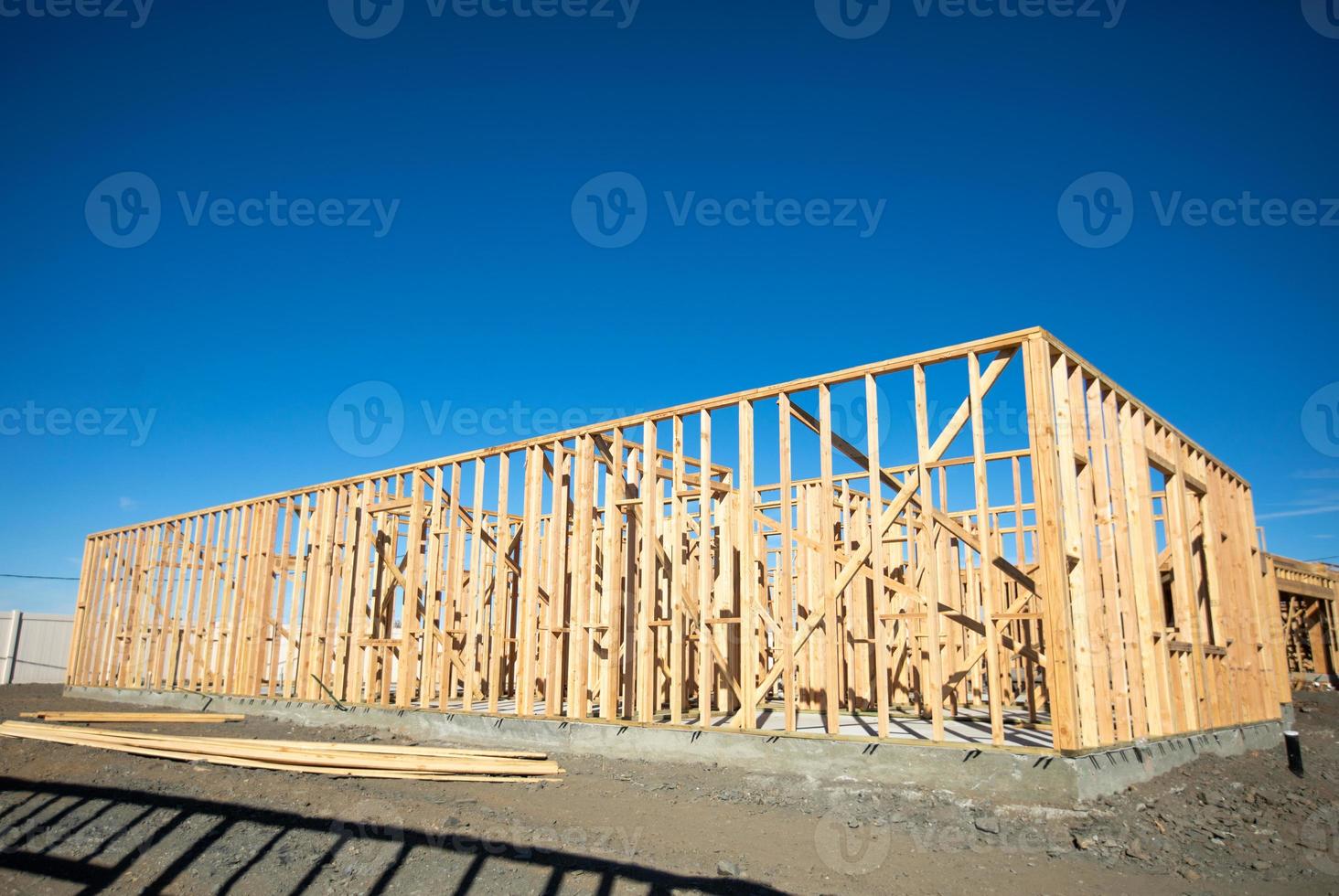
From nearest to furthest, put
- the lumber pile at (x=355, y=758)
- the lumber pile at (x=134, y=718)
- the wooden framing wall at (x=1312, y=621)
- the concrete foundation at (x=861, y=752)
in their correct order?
the concrete foundation at (x=861, y=752)
the lumber pile at (x=355, y=758)
the lumber pile at (x=134, y=718)
the wooden framing wall at (x=1312, y=621)

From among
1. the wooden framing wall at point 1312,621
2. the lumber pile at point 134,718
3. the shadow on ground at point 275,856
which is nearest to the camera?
the shadow on ground at point 275,856

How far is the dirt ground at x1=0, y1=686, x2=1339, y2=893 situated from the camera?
19.6 ft

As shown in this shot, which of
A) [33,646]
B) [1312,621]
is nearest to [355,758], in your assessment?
[33,646]

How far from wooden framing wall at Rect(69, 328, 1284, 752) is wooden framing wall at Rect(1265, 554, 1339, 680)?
23.5 feet

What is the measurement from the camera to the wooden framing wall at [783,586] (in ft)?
26.0

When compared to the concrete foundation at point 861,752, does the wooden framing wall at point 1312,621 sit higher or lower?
higher

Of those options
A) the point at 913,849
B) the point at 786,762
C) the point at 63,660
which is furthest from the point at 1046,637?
the point at 63,660

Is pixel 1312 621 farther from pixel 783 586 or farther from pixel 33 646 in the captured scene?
pixel 33 646

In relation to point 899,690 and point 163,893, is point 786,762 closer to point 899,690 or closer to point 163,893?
point 163,893

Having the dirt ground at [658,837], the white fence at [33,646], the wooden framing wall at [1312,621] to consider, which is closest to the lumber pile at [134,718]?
the dirt ground at [658,837]

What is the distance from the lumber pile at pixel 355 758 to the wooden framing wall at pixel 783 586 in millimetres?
1600

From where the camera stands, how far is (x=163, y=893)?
6.49m

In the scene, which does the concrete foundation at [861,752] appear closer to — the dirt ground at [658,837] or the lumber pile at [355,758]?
the dirt ground at [658,837]

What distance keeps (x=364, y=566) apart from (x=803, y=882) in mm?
10612
